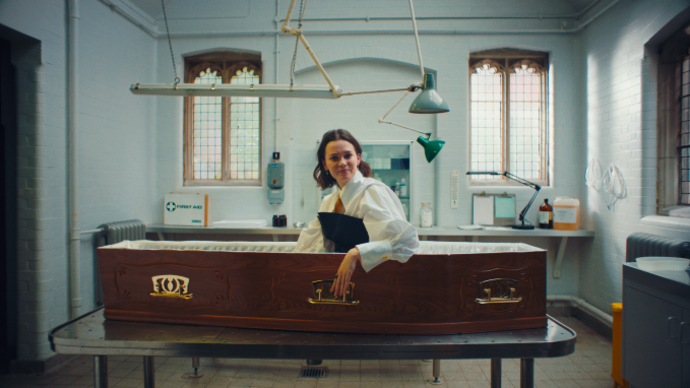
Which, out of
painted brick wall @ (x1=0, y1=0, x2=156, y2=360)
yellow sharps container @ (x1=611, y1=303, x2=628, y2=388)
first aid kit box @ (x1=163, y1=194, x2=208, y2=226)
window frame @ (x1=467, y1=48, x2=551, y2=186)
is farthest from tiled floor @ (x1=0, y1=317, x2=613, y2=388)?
window frame @ (x1=467, y1=48, x2=551, y2=186)

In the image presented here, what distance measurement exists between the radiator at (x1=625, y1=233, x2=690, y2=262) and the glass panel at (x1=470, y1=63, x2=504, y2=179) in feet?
5.67

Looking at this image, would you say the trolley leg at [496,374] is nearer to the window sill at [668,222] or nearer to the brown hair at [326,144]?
the brown hair at [326,144]

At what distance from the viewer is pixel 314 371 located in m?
2.96

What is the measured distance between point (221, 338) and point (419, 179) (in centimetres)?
335

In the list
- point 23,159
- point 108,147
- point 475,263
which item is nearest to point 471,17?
point 475,263

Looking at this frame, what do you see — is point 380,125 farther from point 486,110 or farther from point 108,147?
point 108,147

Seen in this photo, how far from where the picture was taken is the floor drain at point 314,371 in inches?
114

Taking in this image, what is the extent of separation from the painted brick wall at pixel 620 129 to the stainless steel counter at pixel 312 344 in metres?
2.38

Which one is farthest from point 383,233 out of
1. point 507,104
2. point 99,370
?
point 507,104

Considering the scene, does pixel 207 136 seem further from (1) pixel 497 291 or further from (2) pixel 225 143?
(1) pixel 497 291

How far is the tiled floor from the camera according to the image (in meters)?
2.78

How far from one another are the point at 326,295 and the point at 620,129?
371 cm

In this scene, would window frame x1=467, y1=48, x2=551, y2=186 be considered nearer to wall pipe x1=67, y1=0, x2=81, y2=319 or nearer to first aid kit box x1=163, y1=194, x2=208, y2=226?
first aid kit box x1=163, y1=194, x2=208, y2=226

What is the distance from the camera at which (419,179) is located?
441 cm
